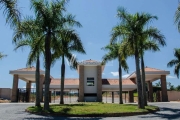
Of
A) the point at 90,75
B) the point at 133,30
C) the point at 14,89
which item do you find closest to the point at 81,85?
the point at 90,75

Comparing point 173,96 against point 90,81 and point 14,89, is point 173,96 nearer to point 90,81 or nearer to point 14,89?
point 90,81

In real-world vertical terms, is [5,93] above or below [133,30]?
below

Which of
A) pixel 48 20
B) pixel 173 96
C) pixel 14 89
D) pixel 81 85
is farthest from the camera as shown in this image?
pixel 173 96

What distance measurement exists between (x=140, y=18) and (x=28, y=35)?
379 inches

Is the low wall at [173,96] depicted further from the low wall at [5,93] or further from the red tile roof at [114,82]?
the low wall at [5,93]

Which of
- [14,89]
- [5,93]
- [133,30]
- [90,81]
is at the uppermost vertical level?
[133,30]

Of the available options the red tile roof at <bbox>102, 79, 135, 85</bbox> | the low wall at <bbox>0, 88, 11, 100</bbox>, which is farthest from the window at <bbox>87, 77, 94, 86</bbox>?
the low wall at <bbox>0, 88, 11, 100</bbox>

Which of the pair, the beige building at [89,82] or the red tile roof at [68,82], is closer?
the beige building at [89,82]

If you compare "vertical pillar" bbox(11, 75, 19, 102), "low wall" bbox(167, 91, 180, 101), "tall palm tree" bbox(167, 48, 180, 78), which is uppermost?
"tall palm tree" bbox(167, 48, 180, 78)

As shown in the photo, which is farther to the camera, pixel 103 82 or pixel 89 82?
pixel 103 82

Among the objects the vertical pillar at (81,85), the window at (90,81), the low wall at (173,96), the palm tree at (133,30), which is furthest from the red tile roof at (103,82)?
the palm tree at (133,30)

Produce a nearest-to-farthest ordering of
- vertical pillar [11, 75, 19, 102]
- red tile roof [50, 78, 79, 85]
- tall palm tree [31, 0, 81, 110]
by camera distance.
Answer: tall palm tree [31, 0, 81, 110] → vertical pillar [11, 75, 19, 102] → red tile roof [50, 78, 79, 85]

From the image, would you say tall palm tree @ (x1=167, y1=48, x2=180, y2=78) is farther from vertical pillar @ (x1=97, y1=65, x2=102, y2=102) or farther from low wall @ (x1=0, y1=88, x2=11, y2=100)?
low wall @ (x1=0, y1=88, x2=11, y2=100)

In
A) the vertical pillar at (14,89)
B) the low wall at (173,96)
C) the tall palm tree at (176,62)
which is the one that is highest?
the tall palm tree at (176,62)
